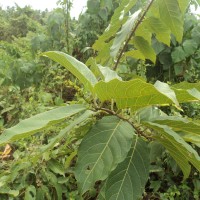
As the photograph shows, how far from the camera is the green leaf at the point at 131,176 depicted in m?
0.73

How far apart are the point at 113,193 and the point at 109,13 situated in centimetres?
304

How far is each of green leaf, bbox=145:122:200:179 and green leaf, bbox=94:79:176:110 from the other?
8 cm

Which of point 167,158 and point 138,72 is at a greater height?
point 138,72

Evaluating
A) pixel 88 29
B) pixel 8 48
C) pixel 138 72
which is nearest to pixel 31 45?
pixel 8 48

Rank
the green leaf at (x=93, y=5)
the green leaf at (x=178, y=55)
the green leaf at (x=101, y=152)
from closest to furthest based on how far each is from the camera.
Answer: the green leaf at (x=101, y=152)
the green leaf at (x=178, y=55)
the green leaf at (x=93, y=5)

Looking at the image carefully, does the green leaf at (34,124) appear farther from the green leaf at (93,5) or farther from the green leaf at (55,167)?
the green leaf at (93,5)

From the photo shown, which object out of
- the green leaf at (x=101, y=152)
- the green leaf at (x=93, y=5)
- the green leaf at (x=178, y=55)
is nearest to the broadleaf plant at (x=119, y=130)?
the green leaf at (x=101, y=152)

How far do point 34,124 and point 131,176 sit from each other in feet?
0.86

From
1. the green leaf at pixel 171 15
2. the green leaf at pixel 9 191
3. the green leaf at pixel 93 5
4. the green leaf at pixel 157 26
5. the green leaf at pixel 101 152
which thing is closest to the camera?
the green leaf at pixel 101 152

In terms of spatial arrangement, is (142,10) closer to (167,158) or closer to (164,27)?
(164,27)

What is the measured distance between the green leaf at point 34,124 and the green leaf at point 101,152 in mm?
76

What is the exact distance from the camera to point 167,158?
6.17ft

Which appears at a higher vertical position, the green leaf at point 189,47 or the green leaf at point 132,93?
the green leaf at point 189,47

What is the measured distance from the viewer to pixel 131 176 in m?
0.76
